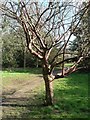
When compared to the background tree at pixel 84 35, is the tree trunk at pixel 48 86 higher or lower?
lower

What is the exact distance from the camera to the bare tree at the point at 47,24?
24.2ft

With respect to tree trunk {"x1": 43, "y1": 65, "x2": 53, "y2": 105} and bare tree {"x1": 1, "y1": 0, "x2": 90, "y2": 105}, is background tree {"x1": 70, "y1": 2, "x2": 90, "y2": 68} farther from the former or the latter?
tree trunk {"x1": 43, "y1": 65, "x2": 53, "y2": 105}

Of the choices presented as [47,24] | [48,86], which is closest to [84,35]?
[47,24]

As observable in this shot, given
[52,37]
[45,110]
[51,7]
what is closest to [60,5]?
[51,7]

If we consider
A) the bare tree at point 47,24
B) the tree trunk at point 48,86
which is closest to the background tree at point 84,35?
the bare tree at point 47,24

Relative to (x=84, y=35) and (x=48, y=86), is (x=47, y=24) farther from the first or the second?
(x=48, y=86)

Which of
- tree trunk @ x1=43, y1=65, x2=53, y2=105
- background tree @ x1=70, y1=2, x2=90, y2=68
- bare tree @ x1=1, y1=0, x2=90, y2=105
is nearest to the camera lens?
bare tree @ x1=1, y1=0, x2=90, y2=105

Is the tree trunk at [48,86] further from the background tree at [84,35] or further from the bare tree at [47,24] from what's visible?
the background tree at [84,35]

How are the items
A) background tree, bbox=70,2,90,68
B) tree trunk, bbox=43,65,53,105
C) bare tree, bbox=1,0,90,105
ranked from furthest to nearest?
1. background tree, bbox=70,2,90,68
2. tree trunk, bbox=43,65,53,105
3. bare tree, bbox=1,0,90,105

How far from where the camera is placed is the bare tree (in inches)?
290

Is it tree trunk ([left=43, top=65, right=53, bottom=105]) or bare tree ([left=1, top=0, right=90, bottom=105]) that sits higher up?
bare tree ([left=1, top=0, right=90, bottom=105])

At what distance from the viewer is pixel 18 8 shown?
23.4ft

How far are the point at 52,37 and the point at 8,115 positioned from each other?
3.02 m

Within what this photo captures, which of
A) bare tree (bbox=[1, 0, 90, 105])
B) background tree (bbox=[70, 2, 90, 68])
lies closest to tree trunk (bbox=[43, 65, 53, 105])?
bare tree (bbox=[1, 0, 90, 105])
